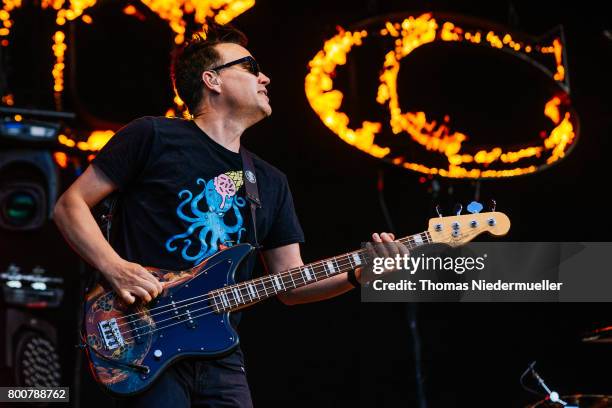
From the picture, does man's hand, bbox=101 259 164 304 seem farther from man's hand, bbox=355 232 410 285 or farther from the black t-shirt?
man's hand, bbox=355 232 410 285

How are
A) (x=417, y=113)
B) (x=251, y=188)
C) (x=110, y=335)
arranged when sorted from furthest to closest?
(x=417, y=113) → (x=251, y=188) → (x=110, y=335)

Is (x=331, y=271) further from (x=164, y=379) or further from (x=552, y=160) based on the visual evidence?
(x=552, y=160)

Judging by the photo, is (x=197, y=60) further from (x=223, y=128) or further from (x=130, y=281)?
(x=130, y=281)

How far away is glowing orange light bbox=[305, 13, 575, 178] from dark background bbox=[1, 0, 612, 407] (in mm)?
106

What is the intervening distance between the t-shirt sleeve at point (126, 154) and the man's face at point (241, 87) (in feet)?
1.37

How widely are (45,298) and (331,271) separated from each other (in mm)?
1822

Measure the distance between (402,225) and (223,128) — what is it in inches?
90.4

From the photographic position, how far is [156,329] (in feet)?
9.09

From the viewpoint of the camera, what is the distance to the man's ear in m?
3.36

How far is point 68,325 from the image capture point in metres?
4.44

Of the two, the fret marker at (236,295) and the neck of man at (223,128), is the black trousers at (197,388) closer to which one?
the fret marker at (236,295)

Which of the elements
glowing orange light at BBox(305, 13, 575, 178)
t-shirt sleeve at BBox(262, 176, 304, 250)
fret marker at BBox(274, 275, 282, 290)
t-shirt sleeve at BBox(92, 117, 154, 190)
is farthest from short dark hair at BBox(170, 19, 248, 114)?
glowing orange light at BBox(305, 13, 575, 178)

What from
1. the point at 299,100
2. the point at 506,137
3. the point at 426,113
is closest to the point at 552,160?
the point at 506,137

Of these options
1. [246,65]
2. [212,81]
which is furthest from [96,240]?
[246,65]
